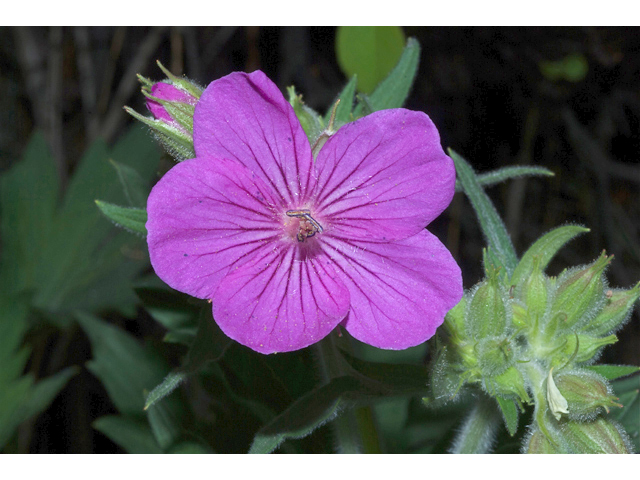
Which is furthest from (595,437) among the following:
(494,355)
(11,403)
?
(11,403)

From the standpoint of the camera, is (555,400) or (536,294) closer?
(555,400)

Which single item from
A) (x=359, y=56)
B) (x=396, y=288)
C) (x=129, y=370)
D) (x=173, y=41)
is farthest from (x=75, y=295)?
(x=396, y=288)

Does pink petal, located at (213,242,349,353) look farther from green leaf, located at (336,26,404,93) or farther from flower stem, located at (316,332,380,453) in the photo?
green leaf, located at (336,26,404,93)

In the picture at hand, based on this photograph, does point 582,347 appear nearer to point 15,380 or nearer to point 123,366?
point 123,366

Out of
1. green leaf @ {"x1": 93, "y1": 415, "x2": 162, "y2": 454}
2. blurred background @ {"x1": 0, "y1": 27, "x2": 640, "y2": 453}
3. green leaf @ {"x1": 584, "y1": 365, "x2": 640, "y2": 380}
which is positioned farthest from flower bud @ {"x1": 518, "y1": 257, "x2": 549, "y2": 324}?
blurred background @ {"x1": 0, "y1": 27, "x2": 640, "y2": 453}

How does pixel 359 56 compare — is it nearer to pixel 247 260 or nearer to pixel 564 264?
pixel 247 260

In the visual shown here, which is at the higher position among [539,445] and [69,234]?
[539,445]
